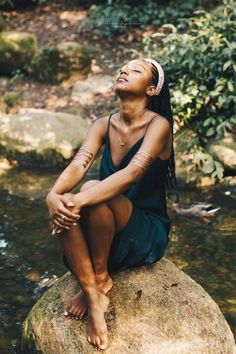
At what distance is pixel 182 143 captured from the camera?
8.49 meters

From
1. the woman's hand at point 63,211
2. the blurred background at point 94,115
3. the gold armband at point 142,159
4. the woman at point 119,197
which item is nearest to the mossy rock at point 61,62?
the blurred background at point 94,115

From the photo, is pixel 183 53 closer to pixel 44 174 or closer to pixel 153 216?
pixel 44 174

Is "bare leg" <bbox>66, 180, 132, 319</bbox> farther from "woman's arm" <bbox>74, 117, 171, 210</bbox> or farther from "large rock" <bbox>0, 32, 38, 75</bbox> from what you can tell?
"large rock" <bbox>0, 32, 38, 75</bbox>

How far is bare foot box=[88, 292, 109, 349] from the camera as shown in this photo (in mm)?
3449

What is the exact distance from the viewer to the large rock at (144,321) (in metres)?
3.53

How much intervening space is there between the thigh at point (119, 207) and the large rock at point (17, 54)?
863cm

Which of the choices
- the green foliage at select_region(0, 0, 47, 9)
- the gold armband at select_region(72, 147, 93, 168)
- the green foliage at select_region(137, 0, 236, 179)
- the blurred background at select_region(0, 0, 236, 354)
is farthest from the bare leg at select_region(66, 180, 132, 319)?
the green foliage at select_region(0, 0, 47, 9)

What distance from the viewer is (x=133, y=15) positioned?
11891mm

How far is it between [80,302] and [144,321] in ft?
1.35

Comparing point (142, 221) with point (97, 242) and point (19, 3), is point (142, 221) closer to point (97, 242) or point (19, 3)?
point (97, 242)

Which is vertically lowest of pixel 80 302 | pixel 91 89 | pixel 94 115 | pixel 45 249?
pixel 45 249

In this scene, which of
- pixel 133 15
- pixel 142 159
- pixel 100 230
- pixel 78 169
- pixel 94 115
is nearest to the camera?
pixel 100 230

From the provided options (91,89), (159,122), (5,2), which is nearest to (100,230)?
(159,122)

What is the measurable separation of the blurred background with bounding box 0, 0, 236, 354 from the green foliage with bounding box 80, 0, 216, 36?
0.02m
